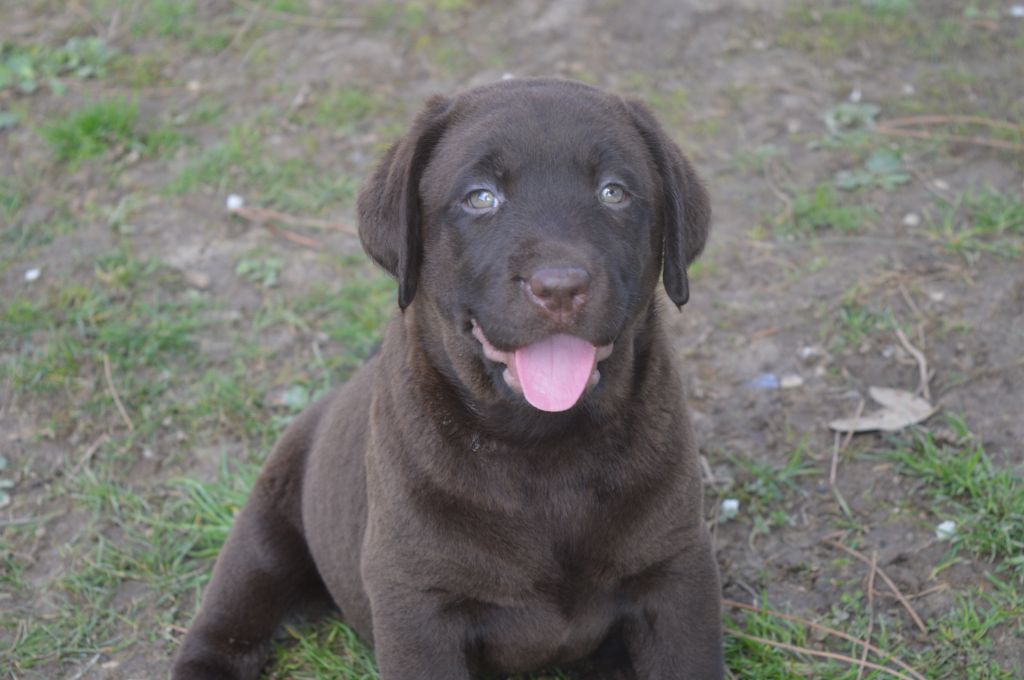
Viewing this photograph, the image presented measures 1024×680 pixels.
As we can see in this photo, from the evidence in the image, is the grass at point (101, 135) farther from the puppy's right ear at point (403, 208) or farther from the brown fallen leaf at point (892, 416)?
the brown fallen leaf at point (892, 416)

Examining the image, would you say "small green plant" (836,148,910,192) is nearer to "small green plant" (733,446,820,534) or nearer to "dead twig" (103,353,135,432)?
"small green plant" (733,446,820,534)

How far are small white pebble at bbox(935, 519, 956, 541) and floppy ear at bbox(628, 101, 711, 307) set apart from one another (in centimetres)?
142

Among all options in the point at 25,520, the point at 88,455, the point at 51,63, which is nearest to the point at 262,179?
the point at 51,63

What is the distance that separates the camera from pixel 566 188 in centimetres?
320

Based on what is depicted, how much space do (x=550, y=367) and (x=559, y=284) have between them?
0.97 ft

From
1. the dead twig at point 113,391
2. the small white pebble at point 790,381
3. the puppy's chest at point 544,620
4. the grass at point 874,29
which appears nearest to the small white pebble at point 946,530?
the small white pebble at point 790,381

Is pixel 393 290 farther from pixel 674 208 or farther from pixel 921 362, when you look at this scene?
pixel 674 208

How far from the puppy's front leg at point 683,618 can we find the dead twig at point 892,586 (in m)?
0.82

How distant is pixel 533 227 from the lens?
312cm

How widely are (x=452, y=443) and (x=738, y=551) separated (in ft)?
4.66

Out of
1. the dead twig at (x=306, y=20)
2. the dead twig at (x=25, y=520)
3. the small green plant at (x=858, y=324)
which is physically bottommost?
the dead twig at (x=25, y=520)

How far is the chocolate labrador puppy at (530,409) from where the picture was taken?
319 centimetres

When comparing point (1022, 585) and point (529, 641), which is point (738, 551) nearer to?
point (1022, 585)

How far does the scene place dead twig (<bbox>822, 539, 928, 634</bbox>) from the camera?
397 cm
